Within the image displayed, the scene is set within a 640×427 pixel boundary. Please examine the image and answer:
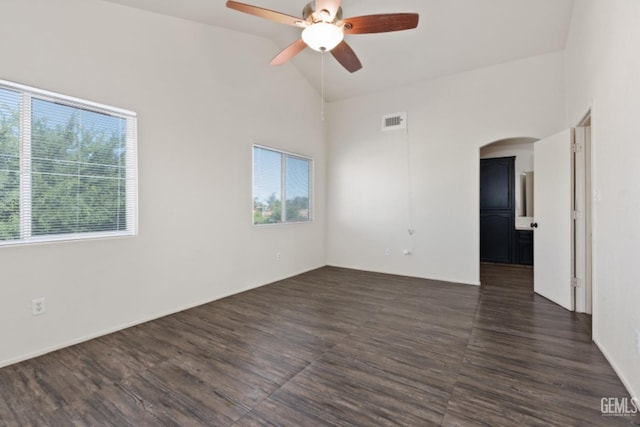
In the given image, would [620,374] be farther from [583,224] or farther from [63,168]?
[63,168]

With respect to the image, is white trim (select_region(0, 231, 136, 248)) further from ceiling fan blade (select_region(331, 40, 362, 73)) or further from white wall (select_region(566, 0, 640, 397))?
white wall (select_region(566, 0, 640, 397))

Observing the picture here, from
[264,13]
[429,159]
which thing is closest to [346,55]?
[264,13]

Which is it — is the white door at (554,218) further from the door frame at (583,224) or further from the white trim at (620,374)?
the white trim at (620,374)

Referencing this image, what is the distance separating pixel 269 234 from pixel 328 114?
2.84 meters

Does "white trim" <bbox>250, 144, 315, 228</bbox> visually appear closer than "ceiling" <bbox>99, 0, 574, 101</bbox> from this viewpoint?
No

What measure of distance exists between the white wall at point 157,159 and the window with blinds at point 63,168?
11 cm

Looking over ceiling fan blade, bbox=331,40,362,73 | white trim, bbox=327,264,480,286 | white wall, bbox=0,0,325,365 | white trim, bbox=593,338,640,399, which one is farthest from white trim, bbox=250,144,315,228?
white trim, bbox=593,338,640,399

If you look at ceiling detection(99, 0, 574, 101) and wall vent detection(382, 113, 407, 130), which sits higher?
ceiling detection(99, 0, 574, 101)

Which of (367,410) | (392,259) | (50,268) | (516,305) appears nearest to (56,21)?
(50,268)

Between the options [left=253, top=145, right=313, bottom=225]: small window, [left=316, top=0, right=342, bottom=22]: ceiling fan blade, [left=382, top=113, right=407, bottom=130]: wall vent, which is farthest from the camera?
[left=382, top=113, right=407, bottom=130]: wall vent

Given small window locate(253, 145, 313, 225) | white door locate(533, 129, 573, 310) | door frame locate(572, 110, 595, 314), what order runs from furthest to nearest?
small window locate(253, 145, 313, 225)
white door locate(533, 129, 573, 310)
door frame locate(572, 110, 595, 314)

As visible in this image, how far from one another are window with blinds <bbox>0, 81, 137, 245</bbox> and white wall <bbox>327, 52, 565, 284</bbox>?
3.68 meters

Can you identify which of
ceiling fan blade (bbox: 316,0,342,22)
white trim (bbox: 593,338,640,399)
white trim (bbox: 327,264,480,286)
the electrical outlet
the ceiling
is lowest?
white trim (bbox: 593,338,640,399)

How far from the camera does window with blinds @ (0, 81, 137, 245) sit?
2.36 m
